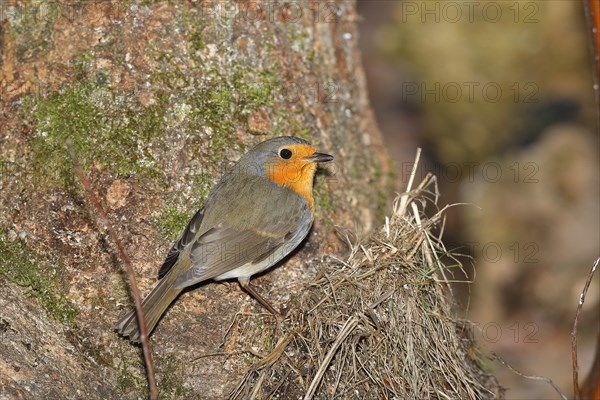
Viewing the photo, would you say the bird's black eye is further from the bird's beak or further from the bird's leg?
the bird's leg

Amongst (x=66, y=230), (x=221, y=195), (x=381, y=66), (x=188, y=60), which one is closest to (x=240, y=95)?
(x=188, y=60)

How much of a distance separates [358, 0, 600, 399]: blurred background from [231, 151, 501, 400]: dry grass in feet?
10.2

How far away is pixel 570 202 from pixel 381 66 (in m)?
5.64

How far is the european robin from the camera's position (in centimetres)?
410

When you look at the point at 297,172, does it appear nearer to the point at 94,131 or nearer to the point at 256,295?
the point at 256,295

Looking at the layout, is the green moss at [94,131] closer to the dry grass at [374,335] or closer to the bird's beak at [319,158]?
the bird's beak at [319,158]

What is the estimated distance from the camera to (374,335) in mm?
3984

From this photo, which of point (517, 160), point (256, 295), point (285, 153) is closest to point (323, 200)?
point (285, 153)

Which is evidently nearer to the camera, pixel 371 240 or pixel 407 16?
pixel 371 240

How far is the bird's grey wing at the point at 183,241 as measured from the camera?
166 inches

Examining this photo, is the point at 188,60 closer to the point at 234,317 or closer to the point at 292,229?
the point at 292,229

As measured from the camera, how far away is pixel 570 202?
8.27 m

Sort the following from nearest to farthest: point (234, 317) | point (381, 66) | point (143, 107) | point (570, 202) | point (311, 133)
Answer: point (234, 317) → point (143, 107) → point (311, 133) → point (570, 202) → point (381, 66)

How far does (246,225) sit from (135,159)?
0.80 m
